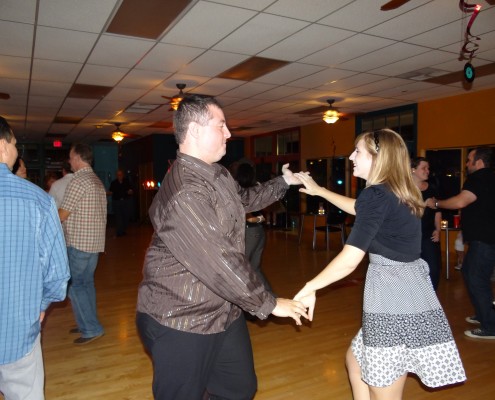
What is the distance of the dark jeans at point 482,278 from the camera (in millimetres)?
3391

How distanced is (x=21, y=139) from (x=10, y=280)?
49.4ft

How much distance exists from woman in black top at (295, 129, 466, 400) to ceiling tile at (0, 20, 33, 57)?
393 centimetres

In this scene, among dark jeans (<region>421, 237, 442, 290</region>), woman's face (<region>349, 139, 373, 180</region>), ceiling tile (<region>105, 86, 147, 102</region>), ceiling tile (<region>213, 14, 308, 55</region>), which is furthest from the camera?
ceiling tile (<region>105, 86, 147, 102</region>)

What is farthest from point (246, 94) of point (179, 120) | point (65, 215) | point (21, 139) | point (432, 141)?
point (21, 139)

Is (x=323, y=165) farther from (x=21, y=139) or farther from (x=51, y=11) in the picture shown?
(x=21, y=139)

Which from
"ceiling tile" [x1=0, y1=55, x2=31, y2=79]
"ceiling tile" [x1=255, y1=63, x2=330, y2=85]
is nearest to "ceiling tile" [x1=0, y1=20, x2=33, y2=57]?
"ceiling tile" [x1=0, y1=55, x2=31, y2=79]

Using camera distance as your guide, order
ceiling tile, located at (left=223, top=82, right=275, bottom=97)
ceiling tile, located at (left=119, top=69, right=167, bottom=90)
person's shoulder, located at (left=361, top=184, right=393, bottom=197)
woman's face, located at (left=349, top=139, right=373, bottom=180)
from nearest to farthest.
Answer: person's shoulder, located at (left=361, top=184, right=393, bottom=197), woman's face, located at (left=349, top=139, right=373, bottom=180), ceiling tile, located at (left=119, top=69, right=167, bottom=90), ceiling tile, located at (left=223, top=82, right=275, bottom=97)

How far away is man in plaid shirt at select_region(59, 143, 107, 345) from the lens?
10.4ft

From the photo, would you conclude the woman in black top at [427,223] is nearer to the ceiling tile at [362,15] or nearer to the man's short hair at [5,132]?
the ceiling tile at [362,15]

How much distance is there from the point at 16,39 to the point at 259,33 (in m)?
2.65

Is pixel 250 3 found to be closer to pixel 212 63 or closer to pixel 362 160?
pixel 212 63

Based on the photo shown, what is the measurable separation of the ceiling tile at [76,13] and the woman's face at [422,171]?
121 inches

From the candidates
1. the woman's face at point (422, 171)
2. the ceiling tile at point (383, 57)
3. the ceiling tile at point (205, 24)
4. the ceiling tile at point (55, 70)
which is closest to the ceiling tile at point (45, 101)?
the ceiling tile at point (55, 70)

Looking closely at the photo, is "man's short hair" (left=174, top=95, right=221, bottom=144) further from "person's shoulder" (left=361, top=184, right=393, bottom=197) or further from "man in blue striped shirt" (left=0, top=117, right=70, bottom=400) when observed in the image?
"person's shoulder" (left=361, top=184, right=393, bottom=197)
